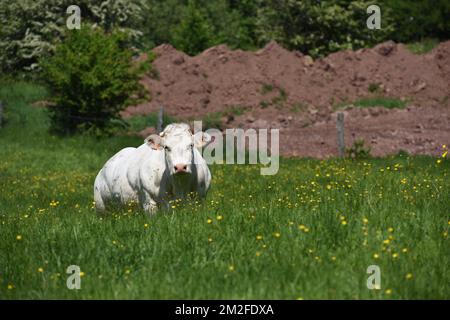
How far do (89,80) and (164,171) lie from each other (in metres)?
17.5

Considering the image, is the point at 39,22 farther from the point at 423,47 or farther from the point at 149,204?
the point at 149,204

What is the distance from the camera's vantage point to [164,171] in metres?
10.6

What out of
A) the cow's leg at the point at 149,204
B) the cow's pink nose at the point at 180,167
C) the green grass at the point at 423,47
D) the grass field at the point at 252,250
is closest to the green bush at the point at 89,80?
the cow's leg at the point at 149,204

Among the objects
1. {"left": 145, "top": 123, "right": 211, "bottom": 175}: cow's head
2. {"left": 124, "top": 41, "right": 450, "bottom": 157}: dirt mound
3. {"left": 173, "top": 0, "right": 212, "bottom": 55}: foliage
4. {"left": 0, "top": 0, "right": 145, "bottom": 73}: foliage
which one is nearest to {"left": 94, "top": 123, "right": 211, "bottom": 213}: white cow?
{"left": 145, "top": 123, "right": 211, "bottom": 175}: cow's head

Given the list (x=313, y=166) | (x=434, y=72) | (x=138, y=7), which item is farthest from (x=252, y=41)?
(x=313, y=166)

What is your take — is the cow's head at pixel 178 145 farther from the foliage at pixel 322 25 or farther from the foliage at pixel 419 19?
the foliage at pixel 419 19

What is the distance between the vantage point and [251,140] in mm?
27703

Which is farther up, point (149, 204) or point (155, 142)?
point (155, 142)

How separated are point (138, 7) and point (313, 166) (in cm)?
2581

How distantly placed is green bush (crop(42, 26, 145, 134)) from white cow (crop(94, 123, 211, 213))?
53.3ft

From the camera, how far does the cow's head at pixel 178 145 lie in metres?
9.85

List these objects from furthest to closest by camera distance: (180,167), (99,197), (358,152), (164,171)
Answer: (358,152)
(99,197)
(164,171)
(180,167)

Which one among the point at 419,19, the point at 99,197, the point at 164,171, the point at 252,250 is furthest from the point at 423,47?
the point at 252,250

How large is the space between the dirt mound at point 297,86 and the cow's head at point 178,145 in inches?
724
